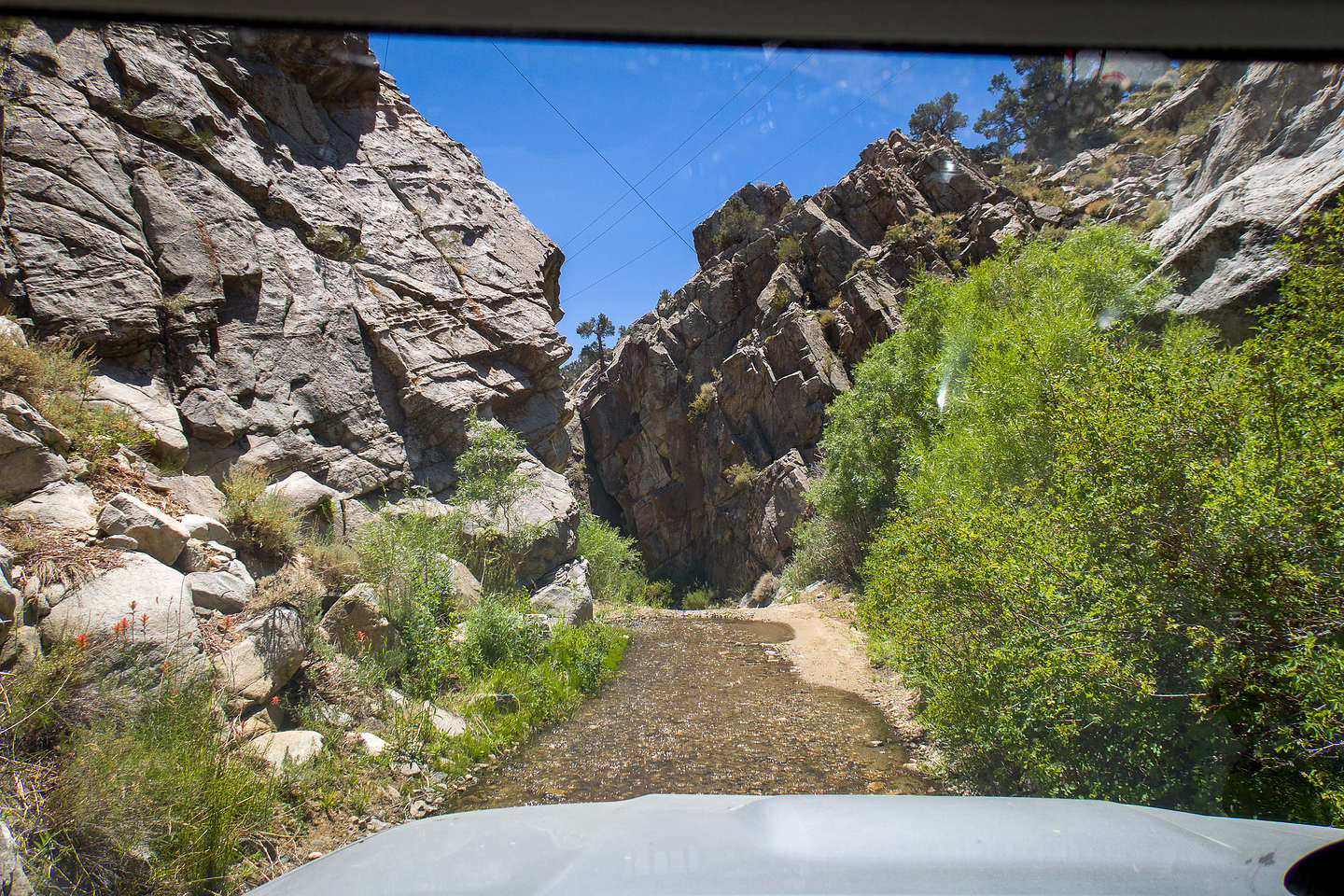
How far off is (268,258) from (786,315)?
29310 millimetres

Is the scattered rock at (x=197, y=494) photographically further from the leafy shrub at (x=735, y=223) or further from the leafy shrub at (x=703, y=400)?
the leafy shrub at (x=735, y=223)

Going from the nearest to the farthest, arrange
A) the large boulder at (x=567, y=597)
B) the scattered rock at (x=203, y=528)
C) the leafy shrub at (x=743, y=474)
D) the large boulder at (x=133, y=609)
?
the large boulder at (x=133, y=609) < the scattered rock at (x=203, y=528) < the large boulder at (x=567, y=597) < the leafy shrub at (x=743, y=474)

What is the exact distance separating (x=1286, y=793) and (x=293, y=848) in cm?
743

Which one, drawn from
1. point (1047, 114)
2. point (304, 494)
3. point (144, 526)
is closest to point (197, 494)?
point (304, 494)

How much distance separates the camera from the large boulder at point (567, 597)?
50.2 ft

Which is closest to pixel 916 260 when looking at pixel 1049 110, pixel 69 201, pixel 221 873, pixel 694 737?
pixel 1049 110

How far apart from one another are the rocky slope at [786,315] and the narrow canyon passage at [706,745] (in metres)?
22.8

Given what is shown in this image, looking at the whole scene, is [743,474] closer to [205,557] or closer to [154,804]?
[205,557]

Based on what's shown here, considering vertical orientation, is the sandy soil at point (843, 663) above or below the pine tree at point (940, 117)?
below

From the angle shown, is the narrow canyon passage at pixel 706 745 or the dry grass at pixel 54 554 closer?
the dry grass at pixel 54 554

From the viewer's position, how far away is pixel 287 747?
6023 millimetres

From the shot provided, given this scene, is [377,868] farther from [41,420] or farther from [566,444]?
[566,444]

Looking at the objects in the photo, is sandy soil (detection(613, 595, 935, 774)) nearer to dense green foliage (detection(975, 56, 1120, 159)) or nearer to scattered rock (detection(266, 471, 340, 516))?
scattered rock (detection(266, 471, 340, 516))

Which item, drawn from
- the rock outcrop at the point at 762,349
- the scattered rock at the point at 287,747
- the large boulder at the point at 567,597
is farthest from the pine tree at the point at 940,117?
the scattered rock at the point at 287,747
